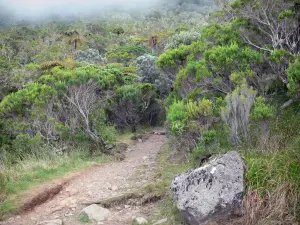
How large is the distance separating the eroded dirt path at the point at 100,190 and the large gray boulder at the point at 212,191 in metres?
1.09

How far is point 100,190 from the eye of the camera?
7.39 metres

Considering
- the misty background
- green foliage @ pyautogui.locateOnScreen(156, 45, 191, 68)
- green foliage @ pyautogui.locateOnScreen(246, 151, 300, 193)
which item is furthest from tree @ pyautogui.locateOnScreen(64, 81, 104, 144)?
the misty background

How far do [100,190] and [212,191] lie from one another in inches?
124

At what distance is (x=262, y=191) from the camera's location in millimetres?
5105

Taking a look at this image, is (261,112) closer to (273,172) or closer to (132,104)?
(273,172)

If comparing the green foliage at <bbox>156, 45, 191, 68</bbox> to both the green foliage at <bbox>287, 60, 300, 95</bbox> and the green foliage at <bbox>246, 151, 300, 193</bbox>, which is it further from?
the green foliage at <bbox>246, 151, 300, 193</bbox>

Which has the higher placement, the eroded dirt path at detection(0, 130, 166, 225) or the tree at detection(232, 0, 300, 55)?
the tree at detection(232, 0, 300, 55)

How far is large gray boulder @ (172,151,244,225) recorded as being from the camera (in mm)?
5012

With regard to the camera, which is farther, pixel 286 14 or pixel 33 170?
pixel 33 170

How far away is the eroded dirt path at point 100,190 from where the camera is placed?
611 cm

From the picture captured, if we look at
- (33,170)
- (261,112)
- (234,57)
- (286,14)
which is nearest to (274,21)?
(286,14)

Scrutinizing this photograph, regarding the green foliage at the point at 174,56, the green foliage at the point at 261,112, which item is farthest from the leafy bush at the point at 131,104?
the green foliage at the point at 261,112

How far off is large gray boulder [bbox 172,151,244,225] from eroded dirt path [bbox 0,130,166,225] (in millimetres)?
1088

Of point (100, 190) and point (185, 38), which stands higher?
point (185, 38)
